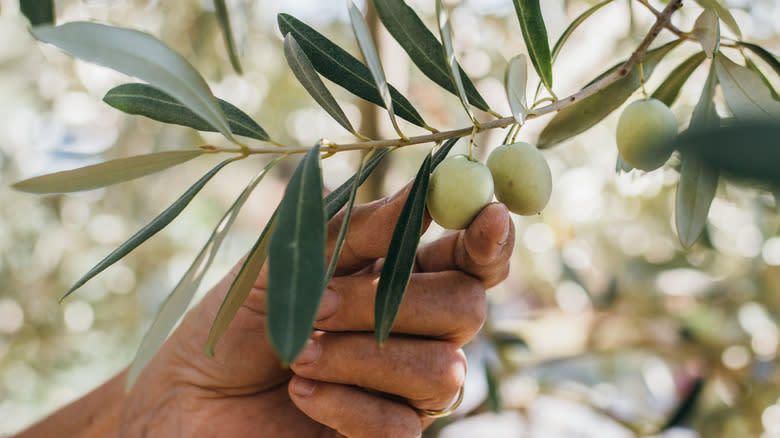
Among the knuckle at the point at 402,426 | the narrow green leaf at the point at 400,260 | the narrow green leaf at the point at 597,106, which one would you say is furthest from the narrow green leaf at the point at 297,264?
the knuckle at the point at 402,426

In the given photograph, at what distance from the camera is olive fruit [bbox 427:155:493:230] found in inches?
18.6

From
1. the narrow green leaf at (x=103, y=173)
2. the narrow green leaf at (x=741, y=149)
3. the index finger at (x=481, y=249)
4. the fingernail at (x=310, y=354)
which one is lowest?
the fingernail at (x=310, y=354)

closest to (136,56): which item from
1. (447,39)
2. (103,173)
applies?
(103,173)

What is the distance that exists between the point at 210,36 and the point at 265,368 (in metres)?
1.64

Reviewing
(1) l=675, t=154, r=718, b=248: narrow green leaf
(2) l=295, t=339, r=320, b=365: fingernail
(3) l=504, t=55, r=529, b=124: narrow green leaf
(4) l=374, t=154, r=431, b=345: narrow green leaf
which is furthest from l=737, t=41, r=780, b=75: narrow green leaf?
(2) l=295, t=339, r=320, b=365: fingernail

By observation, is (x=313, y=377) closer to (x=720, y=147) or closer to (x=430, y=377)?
(x=430, y=377)

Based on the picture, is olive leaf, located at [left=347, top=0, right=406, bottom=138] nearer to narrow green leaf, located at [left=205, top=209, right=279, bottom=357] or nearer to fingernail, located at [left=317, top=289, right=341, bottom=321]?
narrow green leaf, located at [left=205, top=209, right=279, bottom=357]

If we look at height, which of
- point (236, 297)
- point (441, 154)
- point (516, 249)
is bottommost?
point (516, 249)

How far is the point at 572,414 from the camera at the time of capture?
8.59ft

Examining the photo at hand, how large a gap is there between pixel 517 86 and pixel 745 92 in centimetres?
22

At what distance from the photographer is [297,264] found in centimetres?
33

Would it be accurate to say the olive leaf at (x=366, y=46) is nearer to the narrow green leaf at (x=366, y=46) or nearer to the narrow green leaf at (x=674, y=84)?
the narrow green leaf at (x=366, y=46)

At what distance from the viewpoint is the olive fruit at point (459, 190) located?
472 mm

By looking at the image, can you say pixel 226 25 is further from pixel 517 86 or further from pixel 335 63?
pixel 517 86
